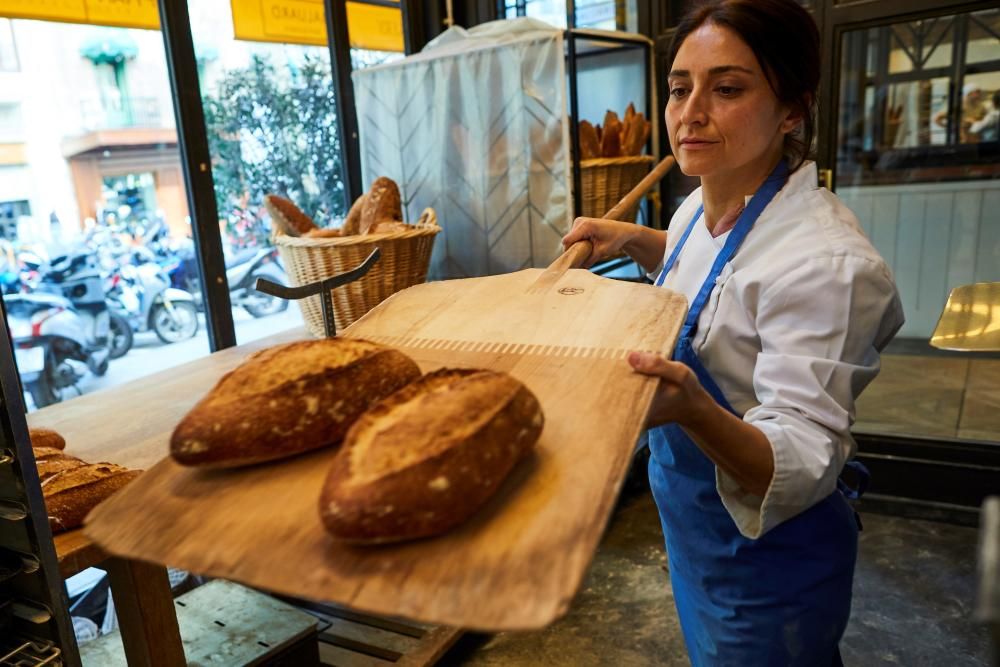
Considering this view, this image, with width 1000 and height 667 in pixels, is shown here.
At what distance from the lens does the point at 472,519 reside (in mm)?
572

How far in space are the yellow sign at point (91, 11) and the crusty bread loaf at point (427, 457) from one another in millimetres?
1635

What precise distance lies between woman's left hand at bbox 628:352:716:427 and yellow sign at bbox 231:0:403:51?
1.95 m

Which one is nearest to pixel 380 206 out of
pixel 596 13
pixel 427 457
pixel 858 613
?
pixel 596 13

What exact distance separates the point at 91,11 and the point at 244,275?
0.80 m

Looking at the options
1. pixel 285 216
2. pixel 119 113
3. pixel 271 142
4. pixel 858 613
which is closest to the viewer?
pixel 119 113

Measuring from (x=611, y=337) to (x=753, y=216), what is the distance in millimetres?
410

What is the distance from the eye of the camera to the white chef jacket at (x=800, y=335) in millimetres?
917

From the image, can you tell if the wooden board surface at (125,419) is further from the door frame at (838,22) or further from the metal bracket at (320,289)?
the door frame at (838,22)

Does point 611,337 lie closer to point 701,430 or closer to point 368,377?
point 701,430

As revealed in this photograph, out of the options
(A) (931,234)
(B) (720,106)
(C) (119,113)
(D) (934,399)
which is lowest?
(D) (934,399)

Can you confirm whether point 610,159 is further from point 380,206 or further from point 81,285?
point 81,285

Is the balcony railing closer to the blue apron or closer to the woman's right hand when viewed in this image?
the woman's right hand

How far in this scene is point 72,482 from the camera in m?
1.18

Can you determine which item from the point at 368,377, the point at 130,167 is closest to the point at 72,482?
the point at 368,377
